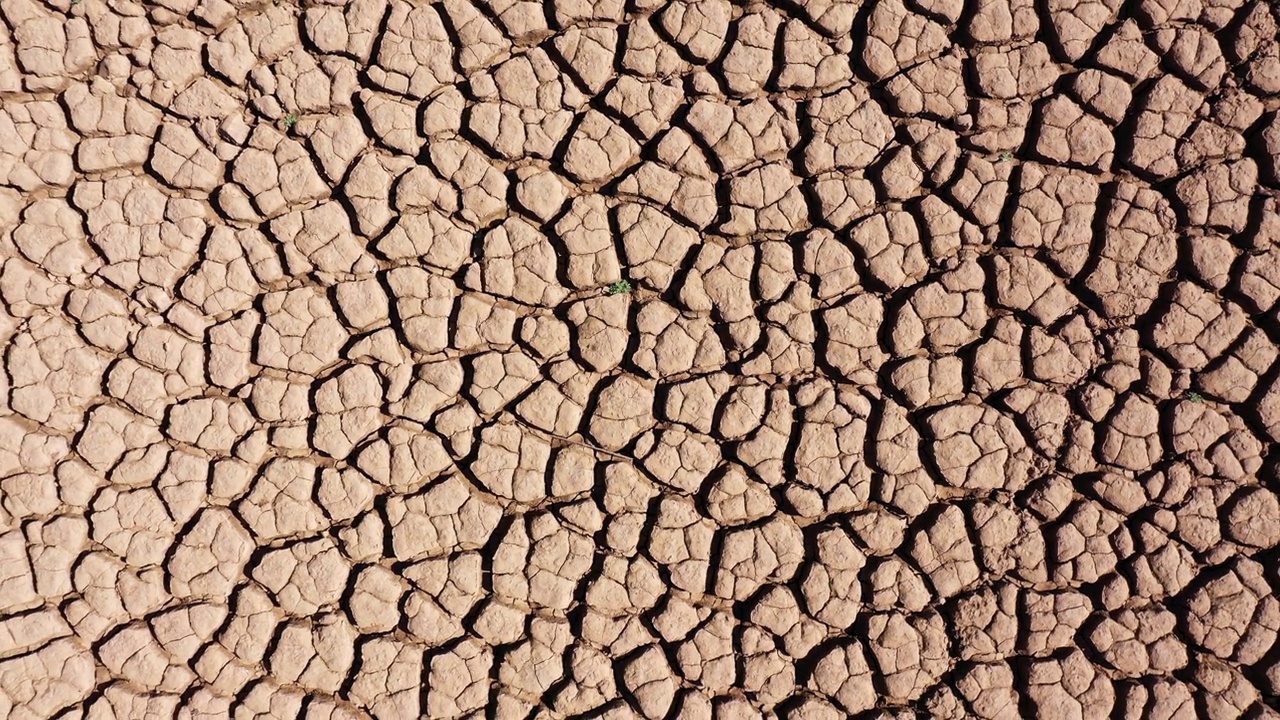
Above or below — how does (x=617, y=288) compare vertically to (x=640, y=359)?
above

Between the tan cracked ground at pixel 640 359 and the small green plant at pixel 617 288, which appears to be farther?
the small green plant at pixel 617 288

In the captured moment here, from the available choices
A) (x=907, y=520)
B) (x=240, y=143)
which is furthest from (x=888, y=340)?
(x=240, y=143)

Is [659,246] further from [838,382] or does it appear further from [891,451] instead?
[891,451]

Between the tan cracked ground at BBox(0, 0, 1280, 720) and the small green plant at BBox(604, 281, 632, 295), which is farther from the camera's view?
the small green plant at BBox(604, 281, 632, 295)
